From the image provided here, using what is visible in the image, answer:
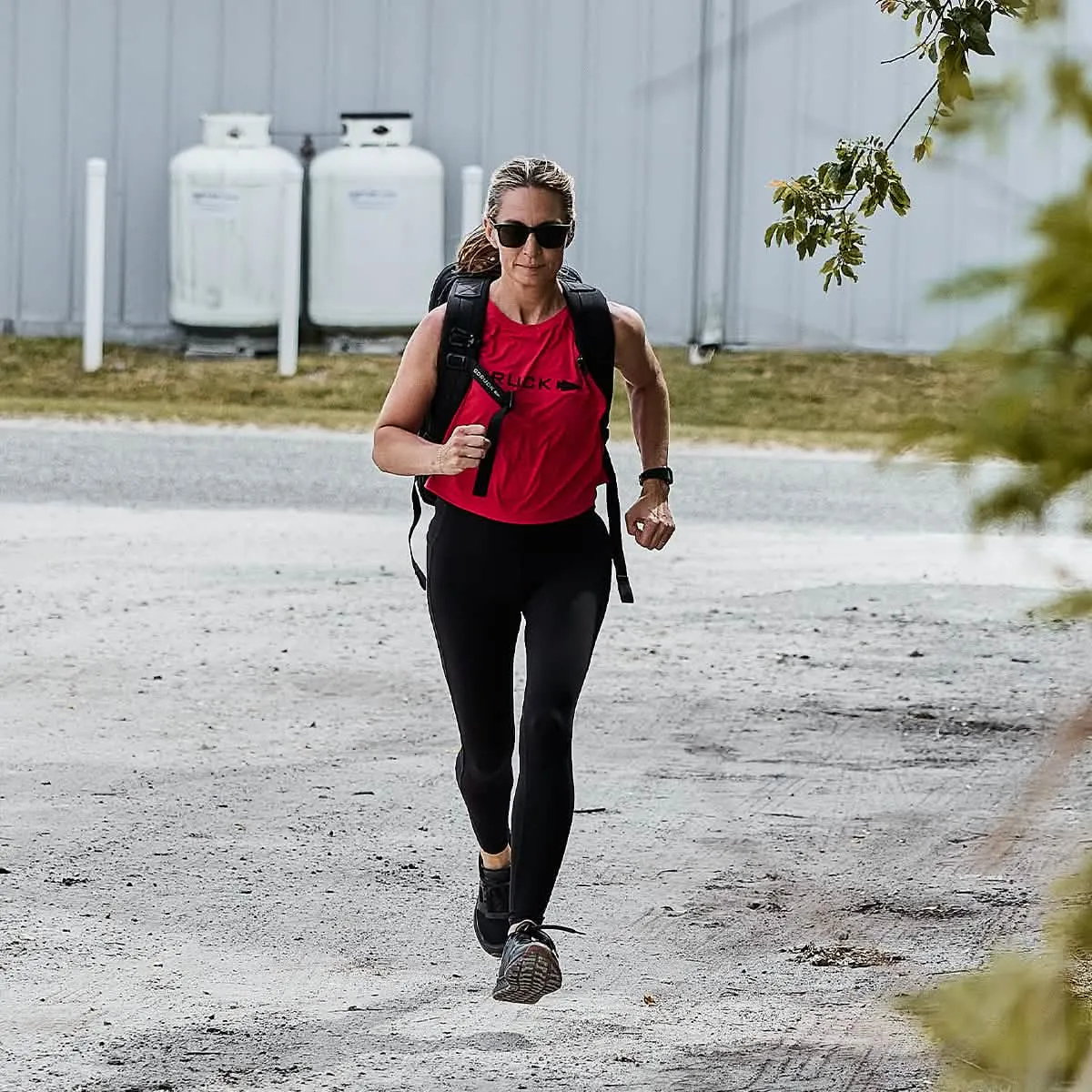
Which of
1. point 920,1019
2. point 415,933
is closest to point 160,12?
point 415,933

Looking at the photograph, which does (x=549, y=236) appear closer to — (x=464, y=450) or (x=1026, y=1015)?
(x=464, y=450)

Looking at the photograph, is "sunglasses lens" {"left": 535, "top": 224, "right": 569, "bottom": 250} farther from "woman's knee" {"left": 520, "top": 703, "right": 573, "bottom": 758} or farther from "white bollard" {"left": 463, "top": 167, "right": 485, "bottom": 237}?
"white bollard" {"left": 463, "top": 167, "right": 485, "bottom": 237}

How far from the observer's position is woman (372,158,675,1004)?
4523 mm

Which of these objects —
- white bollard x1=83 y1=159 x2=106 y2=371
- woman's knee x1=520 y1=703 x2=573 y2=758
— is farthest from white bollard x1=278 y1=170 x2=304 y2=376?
woman's knee x1=520 y1=703 x2=573 y2=758

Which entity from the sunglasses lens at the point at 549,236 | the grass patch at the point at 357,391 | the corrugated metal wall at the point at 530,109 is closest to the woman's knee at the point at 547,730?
the sunglasses lens at the point at 549,236

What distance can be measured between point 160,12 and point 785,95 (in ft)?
15.4

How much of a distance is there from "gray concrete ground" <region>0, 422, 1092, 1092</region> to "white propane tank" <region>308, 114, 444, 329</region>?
15.3 ft

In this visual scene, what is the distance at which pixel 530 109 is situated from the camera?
1670 cm

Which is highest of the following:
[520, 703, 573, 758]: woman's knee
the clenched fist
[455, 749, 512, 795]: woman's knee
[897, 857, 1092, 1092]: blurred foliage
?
the clenched fist

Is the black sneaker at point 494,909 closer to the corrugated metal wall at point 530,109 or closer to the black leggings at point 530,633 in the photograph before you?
the black leggings at point 530,633

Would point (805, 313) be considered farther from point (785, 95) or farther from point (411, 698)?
point (411, 698)

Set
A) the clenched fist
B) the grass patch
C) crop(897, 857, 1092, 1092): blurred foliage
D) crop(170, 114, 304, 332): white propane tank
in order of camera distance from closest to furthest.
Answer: crop(897, 857, 1092, 1092): blurred foliage, the clenched fist, the grass patch, crop(170, 114, 304, 332): white propane tank

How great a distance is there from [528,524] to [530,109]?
12.5 metres

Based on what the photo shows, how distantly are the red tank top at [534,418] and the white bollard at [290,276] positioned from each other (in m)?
11.4
